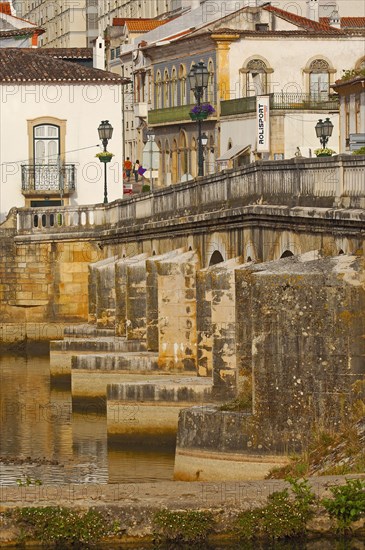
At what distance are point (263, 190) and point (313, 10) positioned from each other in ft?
194

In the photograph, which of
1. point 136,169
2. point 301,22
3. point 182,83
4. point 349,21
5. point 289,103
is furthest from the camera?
point 136,169

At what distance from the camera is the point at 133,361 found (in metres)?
40.0

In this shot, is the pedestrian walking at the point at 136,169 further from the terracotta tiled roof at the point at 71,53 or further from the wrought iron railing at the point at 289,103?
the terracotta tiled roof at the point at 71,53

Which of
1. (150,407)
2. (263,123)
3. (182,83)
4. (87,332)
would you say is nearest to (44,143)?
(263,123)

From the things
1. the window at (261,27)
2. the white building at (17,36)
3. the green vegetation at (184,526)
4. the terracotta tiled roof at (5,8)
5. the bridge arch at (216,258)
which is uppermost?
the terracotta tiled roof at (5,8)

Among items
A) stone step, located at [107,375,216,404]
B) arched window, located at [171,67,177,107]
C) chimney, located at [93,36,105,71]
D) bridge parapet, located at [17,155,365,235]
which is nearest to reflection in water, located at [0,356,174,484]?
stone step, located at [107,375,216,404]

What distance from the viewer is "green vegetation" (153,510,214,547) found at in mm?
20656

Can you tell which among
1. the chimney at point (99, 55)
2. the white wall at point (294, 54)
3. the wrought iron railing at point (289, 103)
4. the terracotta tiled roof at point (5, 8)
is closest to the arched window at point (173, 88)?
the white wall at point (294, 54)

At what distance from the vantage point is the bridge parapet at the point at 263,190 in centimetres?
2752

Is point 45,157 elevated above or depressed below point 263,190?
above

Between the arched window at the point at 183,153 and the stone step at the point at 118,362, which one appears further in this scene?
the arched window at the point at 183,153

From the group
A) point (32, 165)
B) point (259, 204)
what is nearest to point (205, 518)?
point (259, 204)

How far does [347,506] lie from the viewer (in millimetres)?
20516

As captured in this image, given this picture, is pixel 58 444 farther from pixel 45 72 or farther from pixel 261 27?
pixel 261 27
